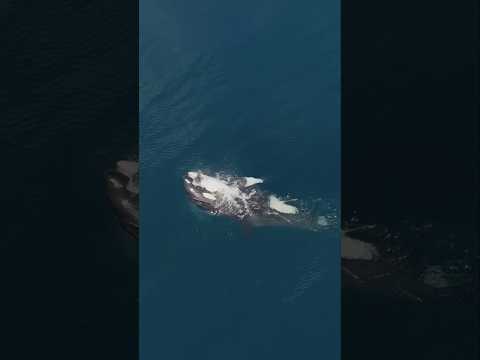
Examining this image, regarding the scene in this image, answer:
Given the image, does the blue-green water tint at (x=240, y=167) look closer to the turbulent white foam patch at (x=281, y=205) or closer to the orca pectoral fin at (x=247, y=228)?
the orca pectoral fin at (x=247, y=228)

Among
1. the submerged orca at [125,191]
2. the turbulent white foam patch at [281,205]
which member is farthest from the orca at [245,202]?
the submerged orca at [125,191]

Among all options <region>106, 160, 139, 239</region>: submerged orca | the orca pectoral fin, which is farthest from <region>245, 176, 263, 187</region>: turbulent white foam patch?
<region>106, 160, 139, 239</region>: submerged orca

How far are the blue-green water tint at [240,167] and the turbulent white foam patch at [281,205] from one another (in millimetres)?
123

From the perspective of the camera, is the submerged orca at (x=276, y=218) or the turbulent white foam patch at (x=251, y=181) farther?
the turbulent white foam patch at (x=251, y=181)

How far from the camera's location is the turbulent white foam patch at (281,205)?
163 inches

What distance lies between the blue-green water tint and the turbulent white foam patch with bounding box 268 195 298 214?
0.12 meters

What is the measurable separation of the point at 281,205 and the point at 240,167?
0.59 metres

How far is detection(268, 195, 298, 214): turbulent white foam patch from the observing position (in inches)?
163

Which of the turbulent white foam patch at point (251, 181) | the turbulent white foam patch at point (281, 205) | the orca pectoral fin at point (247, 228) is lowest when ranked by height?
the orca pectoral fin at point (247, 228)

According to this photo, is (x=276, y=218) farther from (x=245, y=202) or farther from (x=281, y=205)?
(x=245, y=202)

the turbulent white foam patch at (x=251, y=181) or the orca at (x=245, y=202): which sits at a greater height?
the turbulent white foam patch at (x=251, y=181)

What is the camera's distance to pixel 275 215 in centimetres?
414
